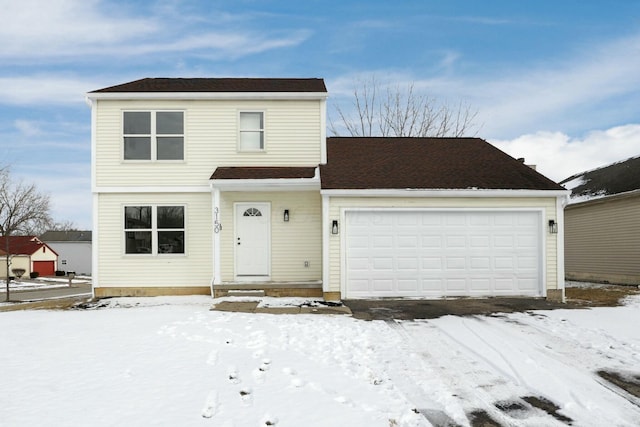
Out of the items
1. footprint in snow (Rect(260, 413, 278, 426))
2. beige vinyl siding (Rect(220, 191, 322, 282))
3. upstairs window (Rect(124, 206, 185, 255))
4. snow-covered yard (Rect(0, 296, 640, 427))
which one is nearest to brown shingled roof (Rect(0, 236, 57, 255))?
upstairs window (Rect(124, 206, 185, 255))

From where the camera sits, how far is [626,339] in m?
7.06

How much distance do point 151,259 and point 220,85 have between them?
212 inches

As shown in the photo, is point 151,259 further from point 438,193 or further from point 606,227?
point 606,227

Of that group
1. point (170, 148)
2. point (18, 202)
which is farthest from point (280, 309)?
point (18, 202)

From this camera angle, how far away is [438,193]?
11.0 meters

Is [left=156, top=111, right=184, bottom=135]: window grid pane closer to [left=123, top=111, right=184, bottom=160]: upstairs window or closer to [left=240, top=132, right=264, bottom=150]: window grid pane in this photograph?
[left=123, top=111, right=184, bottom=160]: upstairs window

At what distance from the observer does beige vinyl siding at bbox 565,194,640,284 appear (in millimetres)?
16109

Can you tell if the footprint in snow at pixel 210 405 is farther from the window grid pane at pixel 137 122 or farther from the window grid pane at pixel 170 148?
the window grid pane at pixel 137 122

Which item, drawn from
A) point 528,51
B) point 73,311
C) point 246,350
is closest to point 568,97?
point 528,51

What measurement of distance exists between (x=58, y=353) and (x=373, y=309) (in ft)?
19.6

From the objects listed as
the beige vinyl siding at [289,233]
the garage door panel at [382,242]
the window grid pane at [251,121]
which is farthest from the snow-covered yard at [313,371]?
the window grid pane at [251,121]

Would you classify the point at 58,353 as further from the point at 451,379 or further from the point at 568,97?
the point at 568,97

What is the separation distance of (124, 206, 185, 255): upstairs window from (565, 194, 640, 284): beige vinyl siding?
15.7 meters

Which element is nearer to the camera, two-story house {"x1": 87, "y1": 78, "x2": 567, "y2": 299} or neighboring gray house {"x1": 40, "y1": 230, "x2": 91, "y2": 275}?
two-story house {"x1": 87, "y1": 78, "x2": 567, "y2": 299}
